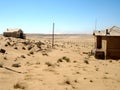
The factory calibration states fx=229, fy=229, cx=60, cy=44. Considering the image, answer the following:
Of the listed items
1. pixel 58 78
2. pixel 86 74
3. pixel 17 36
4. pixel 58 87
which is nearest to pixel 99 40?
Answer: pixel 86 74

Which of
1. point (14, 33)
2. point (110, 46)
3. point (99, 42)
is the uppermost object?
point (14, 33)

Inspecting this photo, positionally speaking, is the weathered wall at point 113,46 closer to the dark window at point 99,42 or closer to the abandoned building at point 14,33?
the dark window at point 99,42

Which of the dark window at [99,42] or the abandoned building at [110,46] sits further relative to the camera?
the dark window at [99,42]

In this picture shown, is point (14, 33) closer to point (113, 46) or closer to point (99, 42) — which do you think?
point (99, 42)

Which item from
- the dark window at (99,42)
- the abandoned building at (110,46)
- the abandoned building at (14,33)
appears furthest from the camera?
the abandoned building at (14,33)

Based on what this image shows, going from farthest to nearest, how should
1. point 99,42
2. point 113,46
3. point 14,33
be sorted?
point 14,33, point 99,42, point 113,46

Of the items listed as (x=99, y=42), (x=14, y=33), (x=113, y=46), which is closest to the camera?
(x=113, y=46)

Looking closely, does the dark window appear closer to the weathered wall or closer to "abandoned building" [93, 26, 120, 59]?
"abandoned building" [93, 26, 120, 59]

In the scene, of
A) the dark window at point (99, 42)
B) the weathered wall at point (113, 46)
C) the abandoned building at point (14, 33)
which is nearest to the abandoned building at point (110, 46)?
the weathered wall at point (113, 46)

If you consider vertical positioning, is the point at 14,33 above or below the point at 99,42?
above

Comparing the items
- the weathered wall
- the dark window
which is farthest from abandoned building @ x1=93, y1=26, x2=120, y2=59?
the dark window

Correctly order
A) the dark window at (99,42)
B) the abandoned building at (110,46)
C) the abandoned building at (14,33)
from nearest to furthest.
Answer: the abandoned building at (110,46) < the dark window at (99,42) < the abandoned building at (14,33)

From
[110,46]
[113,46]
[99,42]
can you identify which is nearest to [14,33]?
[99,42]

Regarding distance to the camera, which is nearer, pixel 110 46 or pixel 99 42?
pixel 110 46
